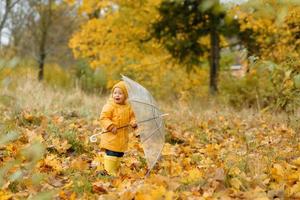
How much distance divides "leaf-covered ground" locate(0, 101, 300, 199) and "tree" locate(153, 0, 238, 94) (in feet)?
16.8

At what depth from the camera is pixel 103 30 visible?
14617mm

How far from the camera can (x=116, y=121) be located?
5.18 m

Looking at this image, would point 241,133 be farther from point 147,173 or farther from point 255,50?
point 255,50

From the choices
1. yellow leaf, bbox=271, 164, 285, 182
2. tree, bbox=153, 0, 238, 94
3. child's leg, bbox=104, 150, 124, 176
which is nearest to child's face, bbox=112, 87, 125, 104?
child's leg, bbox=104, 150, 124, 176

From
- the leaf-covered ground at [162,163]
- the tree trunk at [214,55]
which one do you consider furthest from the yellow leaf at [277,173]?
the tree trunk at [214,55]

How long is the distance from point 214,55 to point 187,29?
Result: 3.42 feet

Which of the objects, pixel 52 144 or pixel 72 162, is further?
pixel 52 144

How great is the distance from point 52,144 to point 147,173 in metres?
1.55

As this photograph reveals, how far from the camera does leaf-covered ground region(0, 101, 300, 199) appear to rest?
3787 mm

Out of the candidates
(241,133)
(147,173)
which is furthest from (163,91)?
(147,173)

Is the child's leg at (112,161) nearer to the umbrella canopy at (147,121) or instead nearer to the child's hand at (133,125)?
the child's hand at (133,125)

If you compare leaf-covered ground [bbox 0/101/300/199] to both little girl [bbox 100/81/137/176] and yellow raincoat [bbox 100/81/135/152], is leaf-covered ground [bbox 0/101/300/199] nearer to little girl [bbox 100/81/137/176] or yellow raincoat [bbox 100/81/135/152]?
little girl [bbox 100/81/137/176]

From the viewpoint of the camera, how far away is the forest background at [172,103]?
3934 mm

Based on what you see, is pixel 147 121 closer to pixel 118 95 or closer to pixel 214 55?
pixel 118 95
